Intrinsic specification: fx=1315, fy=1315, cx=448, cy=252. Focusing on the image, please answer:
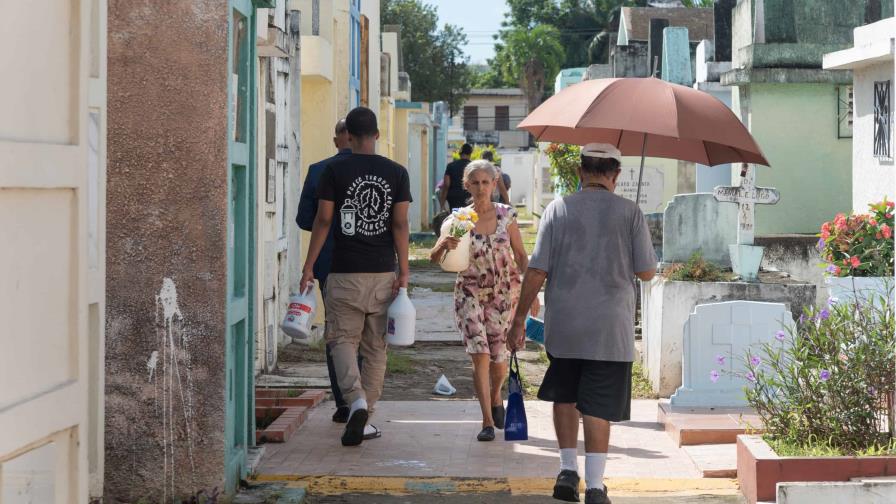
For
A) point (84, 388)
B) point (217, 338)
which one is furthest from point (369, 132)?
point (84, 388)

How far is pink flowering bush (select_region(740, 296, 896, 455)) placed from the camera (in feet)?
20.1

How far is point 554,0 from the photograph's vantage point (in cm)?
7144

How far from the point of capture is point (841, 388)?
6117mm

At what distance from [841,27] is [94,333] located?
39.1 ft

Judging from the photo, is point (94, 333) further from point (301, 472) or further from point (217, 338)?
point (301, 472)

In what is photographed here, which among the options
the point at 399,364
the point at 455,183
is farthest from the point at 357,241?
the point at 455,183

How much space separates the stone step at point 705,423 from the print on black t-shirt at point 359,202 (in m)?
2.07

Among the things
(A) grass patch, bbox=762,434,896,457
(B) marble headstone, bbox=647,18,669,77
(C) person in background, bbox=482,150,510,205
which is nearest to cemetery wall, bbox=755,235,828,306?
(C) person in background, bbox=482,150,510,205

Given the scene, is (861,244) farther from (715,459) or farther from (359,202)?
(359,202)

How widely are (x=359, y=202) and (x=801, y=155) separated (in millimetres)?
8593

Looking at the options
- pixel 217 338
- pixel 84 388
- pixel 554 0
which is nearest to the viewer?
pixel 84 388

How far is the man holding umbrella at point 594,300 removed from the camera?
6105 millimetres

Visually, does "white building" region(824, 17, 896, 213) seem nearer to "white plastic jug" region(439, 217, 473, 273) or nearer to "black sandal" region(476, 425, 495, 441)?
"white plastic jug" region(439, 217, 473, 273)

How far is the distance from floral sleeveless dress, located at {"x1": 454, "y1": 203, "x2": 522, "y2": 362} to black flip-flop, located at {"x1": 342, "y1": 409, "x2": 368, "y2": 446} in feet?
2.72
